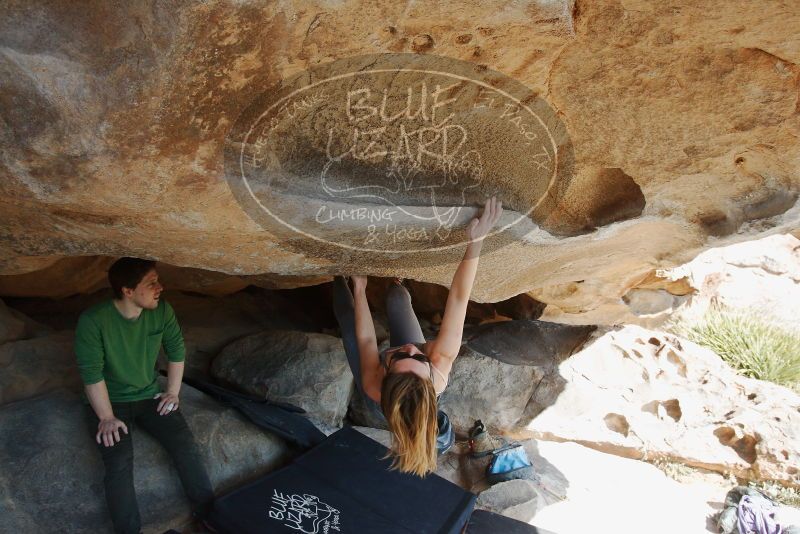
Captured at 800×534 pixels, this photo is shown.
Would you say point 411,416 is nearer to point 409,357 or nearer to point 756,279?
point 409,357

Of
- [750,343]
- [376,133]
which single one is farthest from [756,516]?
[376,133]

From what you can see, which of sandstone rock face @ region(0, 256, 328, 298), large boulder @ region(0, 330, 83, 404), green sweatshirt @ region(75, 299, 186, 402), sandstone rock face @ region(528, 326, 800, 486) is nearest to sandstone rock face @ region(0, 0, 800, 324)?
green sweatshirt @ region(75, 299, 186, 402)

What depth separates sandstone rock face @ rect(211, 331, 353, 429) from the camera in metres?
3.27

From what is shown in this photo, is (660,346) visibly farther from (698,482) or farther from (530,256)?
(530,256)

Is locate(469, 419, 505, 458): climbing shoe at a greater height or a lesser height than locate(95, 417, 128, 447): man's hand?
lesser

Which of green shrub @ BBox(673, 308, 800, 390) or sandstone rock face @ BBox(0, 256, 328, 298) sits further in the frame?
green shrub @ BBox(673, 308, 800, 390)

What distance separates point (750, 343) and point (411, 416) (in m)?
4.58

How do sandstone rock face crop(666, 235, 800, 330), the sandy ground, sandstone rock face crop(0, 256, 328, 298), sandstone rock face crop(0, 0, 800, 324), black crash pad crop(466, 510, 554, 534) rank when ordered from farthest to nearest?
sandstone rock face crop(666, 235, 800, 330), the sandy ground, sandstone rock face crop(0, 256, 328, 298), black crash pad crop(466, 510, 554, 534), sandstone rock face crop(0, 0, 800, 324)

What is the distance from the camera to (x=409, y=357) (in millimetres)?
2111

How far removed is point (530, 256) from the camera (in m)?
2.74

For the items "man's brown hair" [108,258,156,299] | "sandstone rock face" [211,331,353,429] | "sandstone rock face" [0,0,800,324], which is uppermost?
"sandstone rock face" [0,0,800,324]

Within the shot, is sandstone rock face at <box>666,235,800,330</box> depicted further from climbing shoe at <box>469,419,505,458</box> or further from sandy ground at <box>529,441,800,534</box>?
climbing shoe at <box>469,419,505,458</box>

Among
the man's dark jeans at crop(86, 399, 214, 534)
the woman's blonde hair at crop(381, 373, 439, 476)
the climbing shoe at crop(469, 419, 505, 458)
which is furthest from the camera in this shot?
the climbing shoe at crop(469, 419, 505, 458)

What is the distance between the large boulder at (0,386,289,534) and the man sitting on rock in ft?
0.29
